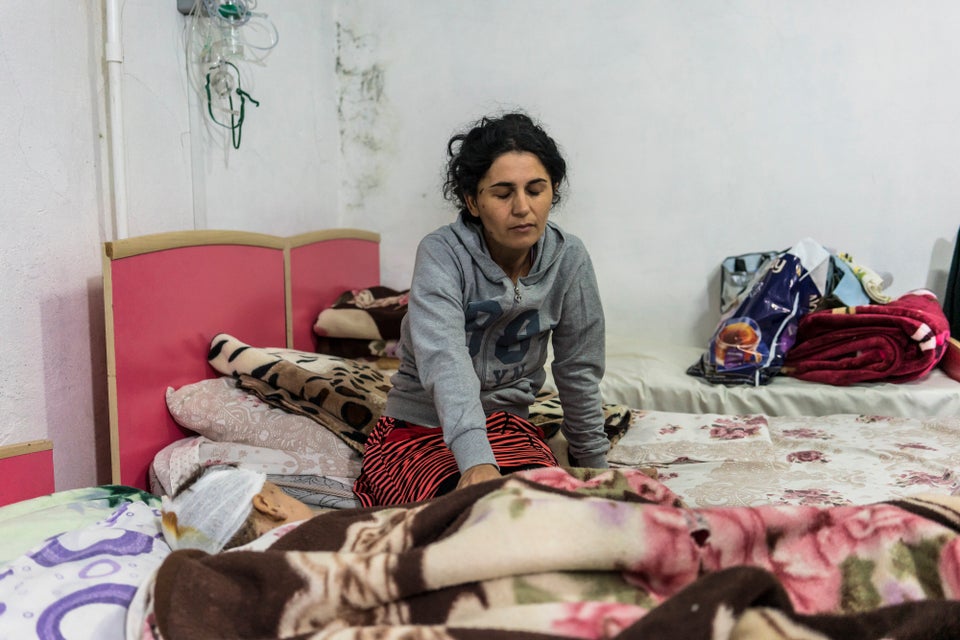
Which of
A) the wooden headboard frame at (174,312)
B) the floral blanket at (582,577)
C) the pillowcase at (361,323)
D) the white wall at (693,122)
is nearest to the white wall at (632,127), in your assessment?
the white wall at (693,122)

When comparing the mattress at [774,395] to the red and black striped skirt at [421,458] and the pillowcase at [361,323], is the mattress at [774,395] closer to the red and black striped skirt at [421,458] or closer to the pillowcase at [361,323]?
the pillowcase at [361,323]

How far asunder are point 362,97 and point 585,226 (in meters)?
0.99

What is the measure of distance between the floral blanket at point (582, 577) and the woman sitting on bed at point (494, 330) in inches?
18.0

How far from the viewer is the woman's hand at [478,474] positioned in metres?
1.16

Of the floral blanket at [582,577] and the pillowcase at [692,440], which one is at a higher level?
the floral blanket at [582,577]

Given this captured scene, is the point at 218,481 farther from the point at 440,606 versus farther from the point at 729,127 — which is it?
the point at 729,127

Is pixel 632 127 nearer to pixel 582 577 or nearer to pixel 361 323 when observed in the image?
pixel 361 323

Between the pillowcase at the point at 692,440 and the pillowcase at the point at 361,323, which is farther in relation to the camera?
the pillowcase at the point at 361,323

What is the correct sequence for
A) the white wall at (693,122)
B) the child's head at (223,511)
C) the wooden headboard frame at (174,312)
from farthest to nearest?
the white wall at (693,122)
the wooden headboard frame at (174,312)
the child's head at (223,511)

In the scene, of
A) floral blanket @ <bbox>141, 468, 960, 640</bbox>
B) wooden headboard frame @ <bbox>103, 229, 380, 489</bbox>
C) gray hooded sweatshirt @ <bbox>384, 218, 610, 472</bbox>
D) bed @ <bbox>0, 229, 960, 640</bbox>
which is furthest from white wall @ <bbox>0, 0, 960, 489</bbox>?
floral blanket @ <bbox>141, 468, 960, 640</bbox>

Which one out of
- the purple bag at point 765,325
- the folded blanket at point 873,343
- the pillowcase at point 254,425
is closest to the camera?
the pillowcase at point 254,425

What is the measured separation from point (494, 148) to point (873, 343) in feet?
4.30

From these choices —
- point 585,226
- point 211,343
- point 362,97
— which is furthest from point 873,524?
point 362,97

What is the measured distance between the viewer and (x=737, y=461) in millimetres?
1650
